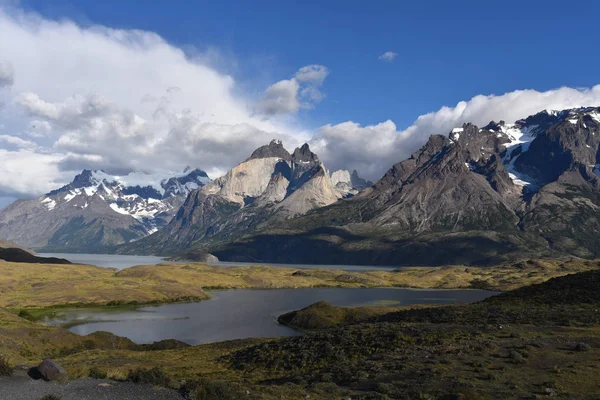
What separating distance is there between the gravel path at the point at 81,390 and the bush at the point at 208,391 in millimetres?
870

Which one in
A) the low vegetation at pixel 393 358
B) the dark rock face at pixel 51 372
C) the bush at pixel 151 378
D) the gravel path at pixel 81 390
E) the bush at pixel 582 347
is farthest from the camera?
the bush at pixel 582 347

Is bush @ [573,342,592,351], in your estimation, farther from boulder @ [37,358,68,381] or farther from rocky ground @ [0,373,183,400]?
boulder @ [37,358,68,381]

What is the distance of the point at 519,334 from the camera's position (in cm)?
5722

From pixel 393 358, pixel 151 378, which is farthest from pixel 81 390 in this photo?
pixel 393 358

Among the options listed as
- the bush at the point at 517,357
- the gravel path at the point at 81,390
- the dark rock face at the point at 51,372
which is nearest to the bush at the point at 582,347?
the bush at the point at 517,357

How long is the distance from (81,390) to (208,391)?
30.6 ft

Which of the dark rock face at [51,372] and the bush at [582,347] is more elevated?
the bush at [582,347]

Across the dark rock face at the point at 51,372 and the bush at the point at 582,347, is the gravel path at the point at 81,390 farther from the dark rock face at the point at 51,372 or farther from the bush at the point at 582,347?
the bush at the point at 582,347

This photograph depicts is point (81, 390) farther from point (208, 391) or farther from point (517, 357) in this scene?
point (517, 357)

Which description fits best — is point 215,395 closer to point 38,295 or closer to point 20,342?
point 20,342

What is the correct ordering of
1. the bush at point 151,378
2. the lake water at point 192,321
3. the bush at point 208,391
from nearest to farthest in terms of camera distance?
the bush at point 208,391 → the bush at point 151,378 → the lake water at point 192,321

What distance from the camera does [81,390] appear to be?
108 ft

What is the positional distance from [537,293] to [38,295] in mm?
161677

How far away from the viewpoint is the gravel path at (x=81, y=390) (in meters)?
31.3
